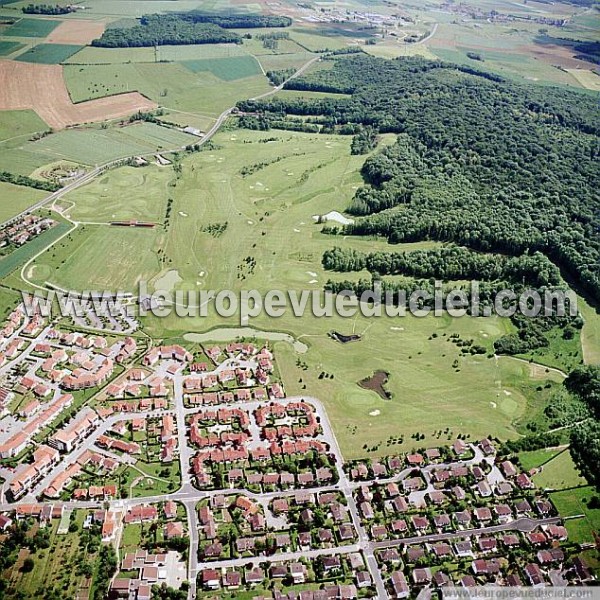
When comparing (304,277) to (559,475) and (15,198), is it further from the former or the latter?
(15,198)

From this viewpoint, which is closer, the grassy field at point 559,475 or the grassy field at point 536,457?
the grassy field at point 559,475

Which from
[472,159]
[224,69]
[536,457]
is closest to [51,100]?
[224,69]

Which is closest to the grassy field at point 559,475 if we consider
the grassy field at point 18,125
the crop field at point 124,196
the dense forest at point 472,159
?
the dense forest at point 472,159

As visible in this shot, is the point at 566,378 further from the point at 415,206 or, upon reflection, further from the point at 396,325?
the point at 415,206

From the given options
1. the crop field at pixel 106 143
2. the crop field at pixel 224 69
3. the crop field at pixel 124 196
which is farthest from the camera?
the crop field at pixel 224 69

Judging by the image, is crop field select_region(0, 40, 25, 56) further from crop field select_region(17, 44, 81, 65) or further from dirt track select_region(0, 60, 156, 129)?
dirt track select_region(0, 60, 156, 129)

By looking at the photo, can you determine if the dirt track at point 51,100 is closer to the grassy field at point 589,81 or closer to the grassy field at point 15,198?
the grassy field at point 15,198
